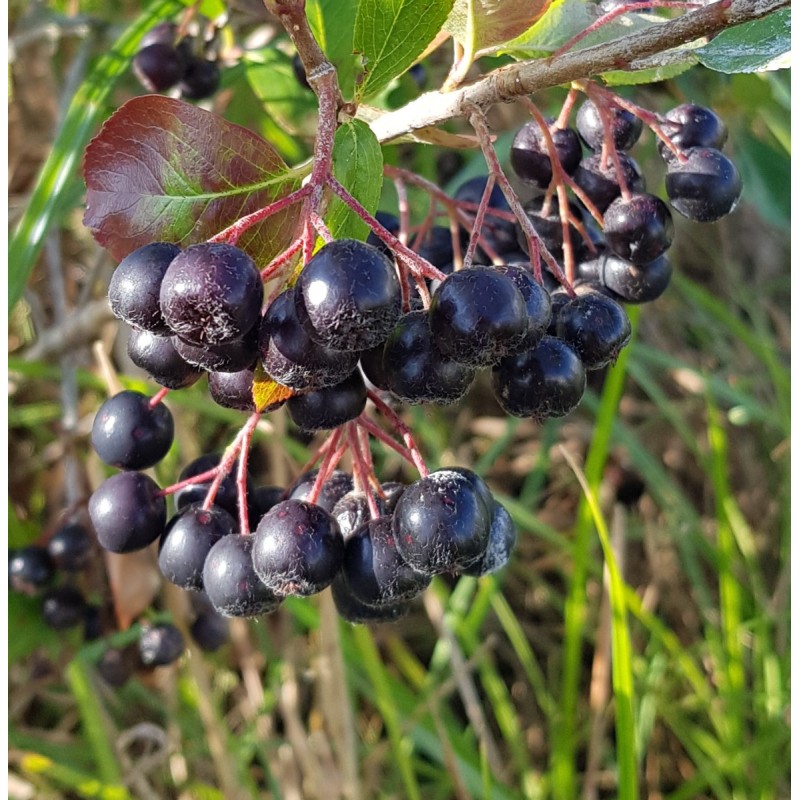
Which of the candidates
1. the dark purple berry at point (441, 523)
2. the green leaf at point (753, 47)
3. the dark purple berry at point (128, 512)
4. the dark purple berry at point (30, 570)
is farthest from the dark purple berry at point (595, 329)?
the dark purple berry at point (30, 570)

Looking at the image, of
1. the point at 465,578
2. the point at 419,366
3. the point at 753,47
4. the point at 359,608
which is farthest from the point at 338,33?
the point at 465,578

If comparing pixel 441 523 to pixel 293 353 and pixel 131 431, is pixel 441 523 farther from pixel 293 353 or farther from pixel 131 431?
pixel 131 431

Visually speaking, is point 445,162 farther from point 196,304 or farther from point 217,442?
point 196,304

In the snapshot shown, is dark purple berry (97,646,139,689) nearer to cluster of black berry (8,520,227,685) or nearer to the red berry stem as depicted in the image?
cluster of black berry (8,520,227,685)

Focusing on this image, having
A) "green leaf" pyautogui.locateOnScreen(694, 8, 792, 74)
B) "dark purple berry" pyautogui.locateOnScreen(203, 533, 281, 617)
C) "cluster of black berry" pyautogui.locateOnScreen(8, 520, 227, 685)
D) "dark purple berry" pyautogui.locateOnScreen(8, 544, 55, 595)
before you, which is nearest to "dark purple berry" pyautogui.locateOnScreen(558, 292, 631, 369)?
"green leaf" pyautogui.locateOnScreen(694, 8, 792, 74)

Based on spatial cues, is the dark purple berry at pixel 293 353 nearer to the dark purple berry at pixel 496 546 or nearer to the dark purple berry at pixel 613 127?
the dark purple berry at pixel 496 546

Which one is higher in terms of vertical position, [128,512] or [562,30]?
[562,30]
